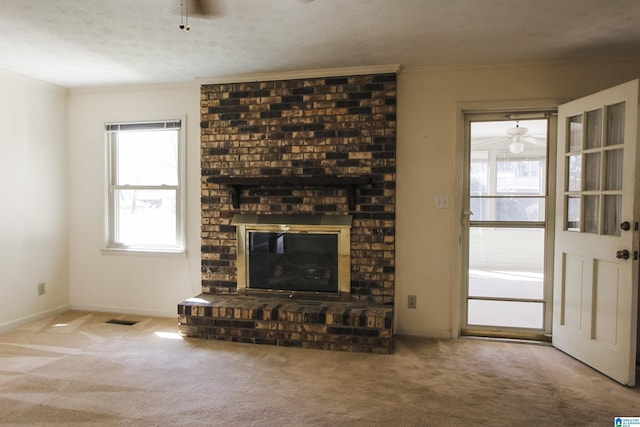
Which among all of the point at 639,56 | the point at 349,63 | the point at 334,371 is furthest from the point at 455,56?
the point at 334,371

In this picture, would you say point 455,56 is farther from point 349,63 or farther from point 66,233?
A: point 66,233

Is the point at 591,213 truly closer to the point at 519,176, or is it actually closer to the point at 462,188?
the point at 519,176

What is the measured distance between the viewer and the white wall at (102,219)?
4.09 m

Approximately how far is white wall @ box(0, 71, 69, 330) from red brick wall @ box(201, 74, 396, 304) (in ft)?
5.36

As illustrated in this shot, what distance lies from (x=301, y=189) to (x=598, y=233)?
234cm

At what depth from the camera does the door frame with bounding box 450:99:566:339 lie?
3457 mm

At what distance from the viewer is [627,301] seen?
2.68m

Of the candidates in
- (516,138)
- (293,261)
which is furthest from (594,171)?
(293,261)

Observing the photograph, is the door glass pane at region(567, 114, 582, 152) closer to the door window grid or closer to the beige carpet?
the door window grid

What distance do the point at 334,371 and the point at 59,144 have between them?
366 centimetres

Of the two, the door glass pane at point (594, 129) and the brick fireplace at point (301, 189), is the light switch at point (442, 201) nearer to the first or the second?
the brick fireplace at point (301, 189)

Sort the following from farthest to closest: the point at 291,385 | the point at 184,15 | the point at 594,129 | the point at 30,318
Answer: the point at 30,318, the point at 594,129, the point at 291,385, the point at 184,15

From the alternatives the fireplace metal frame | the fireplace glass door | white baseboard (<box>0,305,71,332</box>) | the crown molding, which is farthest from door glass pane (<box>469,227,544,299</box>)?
white baseboard (<box>0,305,71,332</box>)

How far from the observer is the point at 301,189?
3754mm
